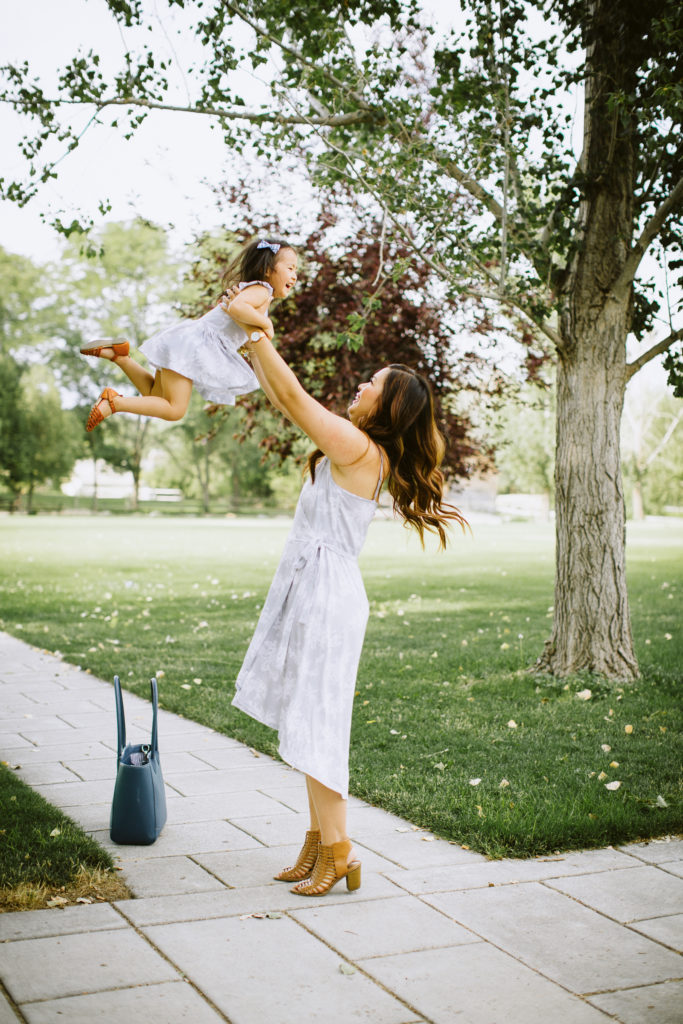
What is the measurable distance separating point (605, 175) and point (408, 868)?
5.39m

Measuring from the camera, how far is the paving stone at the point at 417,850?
4.04 m

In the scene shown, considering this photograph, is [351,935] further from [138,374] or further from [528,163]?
[528,163]

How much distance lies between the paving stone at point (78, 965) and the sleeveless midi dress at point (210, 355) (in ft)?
6.00

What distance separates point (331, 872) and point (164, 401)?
1.83 meters

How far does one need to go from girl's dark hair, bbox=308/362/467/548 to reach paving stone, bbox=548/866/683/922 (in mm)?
1451

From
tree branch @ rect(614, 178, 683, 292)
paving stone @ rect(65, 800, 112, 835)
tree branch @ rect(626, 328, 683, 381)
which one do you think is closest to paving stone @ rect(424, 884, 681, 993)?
paving stone @ rect(65, 800, 112, 835)

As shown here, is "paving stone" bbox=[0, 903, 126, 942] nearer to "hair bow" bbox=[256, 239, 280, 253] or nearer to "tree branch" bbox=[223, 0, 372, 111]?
"hair bow" bbox=[256, 239, 280, 253]

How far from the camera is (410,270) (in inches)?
386

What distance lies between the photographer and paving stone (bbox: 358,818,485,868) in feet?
13.3

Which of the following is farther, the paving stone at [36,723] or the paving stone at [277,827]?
the paving stone at [36,723]

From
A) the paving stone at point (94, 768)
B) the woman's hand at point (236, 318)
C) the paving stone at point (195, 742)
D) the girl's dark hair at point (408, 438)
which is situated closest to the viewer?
the woman's hand at point (236, 318)

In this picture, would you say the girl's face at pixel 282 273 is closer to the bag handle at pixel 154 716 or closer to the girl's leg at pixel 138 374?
the girl's leg at pixel 138 374

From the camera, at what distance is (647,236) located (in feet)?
23.7

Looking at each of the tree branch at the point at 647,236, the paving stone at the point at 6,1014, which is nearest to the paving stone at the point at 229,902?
the paving stone at the point at 6,1014
